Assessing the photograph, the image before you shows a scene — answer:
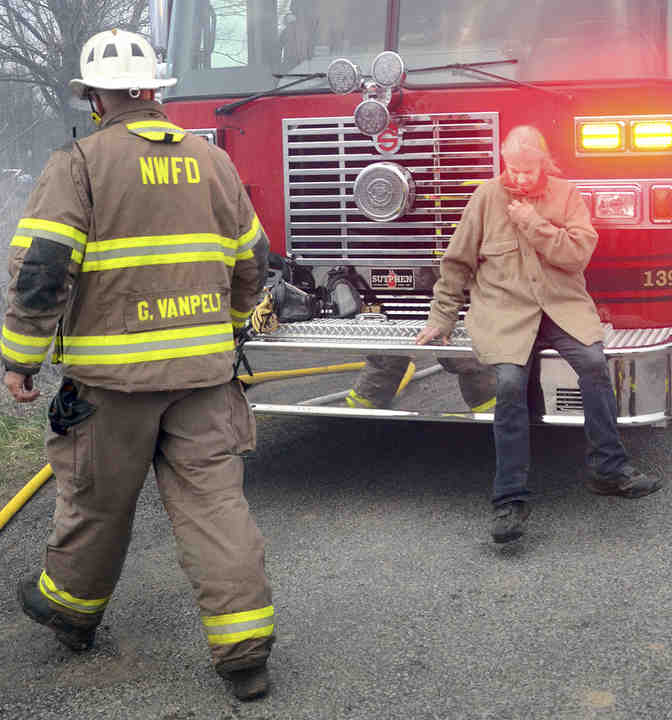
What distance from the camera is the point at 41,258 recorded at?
9.75ft

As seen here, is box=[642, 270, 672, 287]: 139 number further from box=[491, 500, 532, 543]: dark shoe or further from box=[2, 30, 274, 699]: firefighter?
box=[2, 30, 274, 699]: firefighter

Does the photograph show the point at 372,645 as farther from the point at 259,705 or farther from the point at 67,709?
the point at 67,709

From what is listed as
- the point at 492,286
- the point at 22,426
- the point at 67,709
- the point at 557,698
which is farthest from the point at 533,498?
the point at 22,426

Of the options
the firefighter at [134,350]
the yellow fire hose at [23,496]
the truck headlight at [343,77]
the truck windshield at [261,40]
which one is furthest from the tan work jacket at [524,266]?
the yellow fire hose at [23,496]

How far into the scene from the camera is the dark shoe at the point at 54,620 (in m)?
3.29

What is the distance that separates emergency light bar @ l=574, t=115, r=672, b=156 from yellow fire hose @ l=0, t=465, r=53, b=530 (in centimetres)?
257

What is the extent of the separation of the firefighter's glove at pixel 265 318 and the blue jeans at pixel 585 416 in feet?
3.30

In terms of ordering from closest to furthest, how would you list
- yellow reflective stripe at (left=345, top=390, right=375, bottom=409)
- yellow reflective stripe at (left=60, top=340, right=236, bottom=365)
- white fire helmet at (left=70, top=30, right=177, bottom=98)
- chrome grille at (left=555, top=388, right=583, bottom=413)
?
yellow reflective stripe at (left=60, top=340, right=236, bottom=365) → white fire helmet at (left=70, top=30, right=177, bottom=98) → chrome grille at (left=555, top=388, right=583, bottom=413) → yellow reflective stripe at (left=345, top=390, right=375, bottom=409)

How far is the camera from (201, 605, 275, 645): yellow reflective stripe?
3.03 meters

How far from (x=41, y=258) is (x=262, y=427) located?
10.5ft

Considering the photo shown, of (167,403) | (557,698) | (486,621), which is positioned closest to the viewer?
(557,698)

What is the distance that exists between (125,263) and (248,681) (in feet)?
3.79

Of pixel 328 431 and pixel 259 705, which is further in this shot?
pixel 328 431

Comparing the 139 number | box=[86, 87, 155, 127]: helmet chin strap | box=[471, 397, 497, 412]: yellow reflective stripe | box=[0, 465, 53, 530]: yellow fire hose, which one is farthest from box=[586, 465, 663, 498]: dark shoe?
box=[0, 465, 53, 530]: yellow fire hose
